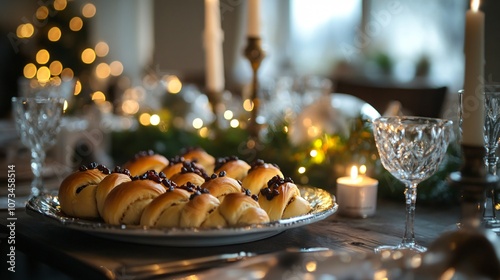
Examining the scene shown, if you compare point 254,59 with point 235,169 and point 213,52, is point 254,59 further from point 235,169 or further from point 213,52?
point 235,169

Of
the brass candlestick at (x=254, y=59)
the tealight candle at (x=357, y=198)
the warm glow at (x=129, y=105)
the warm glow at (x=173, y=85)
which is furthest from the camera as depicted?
the warm glow at (x=173, y=85)

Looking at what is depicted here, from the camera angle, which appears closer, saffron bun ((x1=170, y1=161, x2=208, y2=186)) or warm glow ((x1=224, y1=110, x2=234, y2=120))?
saffron bun ((x1=170, y1=161, x2=208, y2=186))

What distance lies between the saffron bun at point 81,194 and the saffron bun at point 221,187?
0.18 meters

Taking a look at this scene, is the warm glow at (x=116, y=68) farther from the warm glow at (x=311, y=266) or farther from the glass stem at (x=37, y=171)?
the warm glow at (x=311, y=266)

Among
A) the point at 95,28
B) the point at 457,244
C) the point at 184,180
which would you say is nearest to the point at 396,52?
the point at 95,28

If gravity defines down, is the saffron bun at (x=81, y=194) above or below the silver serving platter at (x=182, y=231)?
above

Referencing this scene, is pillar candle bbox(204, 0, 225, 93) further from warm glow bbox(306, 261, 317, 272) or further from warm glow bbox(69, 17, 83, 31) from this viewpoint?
warm glow bbox(69, 17, 83, 31)

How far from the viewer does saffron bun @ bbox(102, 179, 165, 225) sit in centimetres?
109

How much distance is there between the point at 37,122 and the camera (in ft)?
4.96

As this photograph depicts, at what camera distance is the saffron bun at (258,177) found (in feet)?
4.17

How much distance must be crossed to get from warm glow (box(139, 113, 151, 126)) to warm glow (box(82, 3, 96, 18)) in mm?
4036

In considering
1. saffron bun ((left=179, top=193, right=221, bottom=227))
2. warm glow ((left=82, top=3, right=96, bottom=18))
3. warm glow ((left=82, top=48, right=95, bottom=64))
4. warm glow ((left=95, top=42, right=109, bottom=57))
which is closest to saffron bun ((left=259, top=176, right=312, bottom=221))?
saffron bun ((left=179, top=193, right=221, bottom=227))

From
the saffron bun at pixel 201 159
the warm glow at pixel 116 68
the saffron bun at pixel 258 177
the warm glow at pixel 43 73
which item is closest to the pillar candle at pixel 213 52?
the saffron bun at pixel 201 159

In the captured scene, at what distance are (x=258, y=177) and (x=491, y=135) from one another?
41 cm
